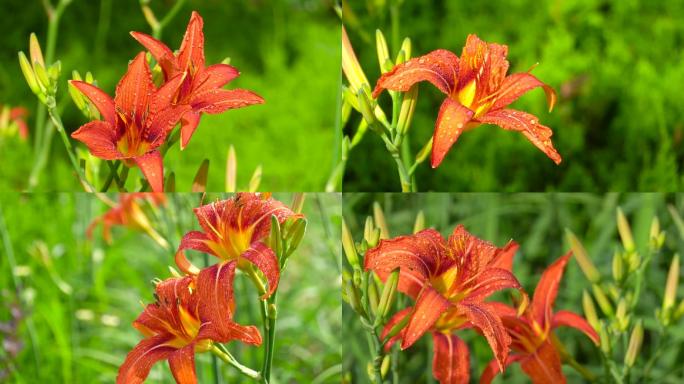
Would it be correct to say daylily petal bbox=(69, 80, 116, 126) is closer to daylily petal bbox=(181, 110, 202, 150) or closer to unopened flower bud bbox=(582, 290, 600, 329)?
daylily petal bbox=(181, 110, 202, 150)

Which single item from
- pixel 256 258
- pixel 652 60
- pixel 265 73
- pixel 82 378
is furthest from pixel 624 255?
pixel 265 73

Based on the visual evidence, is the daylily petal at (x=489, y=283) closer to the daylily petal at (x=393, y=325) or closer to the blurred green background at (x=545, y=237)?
the daylily petal at (x=393, y=325)

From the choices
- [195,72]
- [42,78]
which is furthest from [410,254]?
[42,78]

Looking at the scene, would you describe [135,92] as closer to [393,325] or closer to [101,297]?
[393,325]

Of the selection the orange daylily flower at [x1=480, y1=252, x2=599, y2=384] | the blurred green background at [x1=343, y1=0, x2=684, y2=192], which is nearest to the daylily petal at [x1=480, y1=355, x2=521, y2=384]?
the orange daylily flower at [x1=480, y1=252, x2=599, y2=384]

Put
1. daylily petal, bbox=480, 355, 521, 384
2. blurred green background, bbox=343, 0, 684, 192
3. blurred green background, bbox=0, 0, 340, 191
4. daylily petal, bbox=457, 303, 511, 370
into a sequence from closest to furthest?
daylily petal, bbox=457, 303, 511, 370 < daylily petal, bbox=480, 355, 521, 384 < blurred green background, bbox=343, 0, 684, 192 < blurred green background, bbox=0, 0, 340, 191

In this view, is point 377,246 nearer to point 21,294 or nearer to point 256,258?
point 256,258
